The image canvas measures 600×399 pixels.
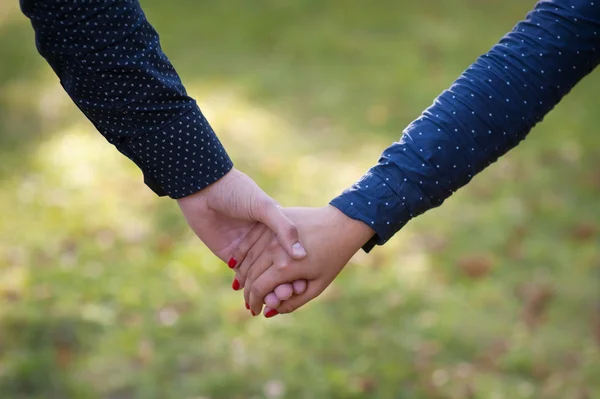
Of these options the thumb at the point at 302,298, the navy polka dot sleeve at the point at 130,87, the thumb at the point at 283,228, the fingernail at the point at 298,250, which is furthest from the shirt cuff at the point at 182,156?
the thumb at the point at 302,298

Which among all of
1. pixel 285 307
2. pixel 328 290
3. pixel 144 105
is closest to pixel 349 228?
pixel 285 307

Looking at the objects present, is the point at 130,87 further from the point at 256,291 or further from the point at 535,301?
the point at 535,301

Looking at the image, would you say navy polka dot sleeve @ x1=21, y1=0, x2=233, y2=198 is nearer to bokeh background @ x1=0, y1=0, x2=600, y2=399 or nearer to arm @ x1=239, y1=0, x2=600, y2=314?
arm @ x1=239, y1=0, x2=600, y2=314

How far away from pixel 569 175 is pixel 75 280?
2770mm

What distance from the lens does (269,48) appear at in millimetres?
5988

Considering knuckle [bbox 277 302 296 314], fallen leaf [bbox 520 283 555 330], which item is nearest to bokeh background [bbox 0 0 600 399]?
fallen leaf [bbox 520 283 555 330]

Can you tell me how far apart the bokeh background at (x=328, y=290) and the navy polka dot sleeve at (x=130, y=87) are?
1161mm

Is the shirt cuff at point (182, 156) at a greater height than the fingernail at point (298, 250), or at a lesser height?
greater

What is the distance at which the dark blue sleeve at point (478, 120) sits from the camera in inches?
74.6

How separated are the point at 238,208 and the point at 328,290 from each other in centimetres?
146

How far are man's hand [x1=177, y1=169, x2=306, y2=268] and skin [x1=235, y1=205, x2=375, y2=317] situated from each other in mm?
36

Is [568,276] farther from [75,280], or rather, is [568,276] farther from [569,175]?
[75,280]

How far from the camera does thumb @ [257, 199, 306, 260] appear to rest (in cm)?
198

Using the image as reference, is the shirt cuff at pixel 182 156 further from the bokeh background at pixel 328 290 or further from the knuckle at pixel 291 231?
the bokeh background at pixel 328 290
